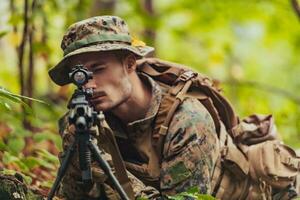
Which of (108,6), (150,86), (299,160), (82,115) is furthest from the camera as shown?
(108,6)

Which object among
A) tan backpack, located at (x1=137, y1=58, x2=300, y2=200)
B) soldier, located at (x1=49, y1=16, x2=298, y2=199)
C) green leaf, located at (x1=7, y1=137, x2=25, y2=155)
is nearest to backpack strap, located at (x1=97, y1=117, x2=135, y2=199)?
soldier, located at (x1=49, y1=16, x2=298, y2=199)

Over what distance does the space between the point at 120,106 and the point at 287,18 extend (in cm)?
741

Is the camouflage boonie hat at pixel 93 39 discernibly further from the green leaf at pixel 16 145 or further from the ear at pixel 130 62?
the green leaf at pixel 16 145

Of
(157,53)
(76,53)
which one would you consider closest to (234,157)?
(76,53)

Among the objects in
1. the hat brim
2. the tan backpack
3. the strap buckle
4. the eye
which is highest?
the hat brim

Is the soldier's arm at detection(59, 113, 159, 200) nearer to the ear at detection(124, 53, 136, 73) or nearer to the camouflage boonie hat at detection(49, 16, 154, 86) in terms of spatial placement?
the camouflage boonie hat at detection(49, 16, 154, 86)

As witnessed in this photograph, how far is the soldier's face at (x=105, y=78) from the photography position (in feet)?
15.9

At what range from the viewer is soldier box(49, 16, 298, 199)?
4.86 m

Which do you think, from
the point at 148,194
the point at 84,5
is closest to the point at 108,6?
the point at 84,5

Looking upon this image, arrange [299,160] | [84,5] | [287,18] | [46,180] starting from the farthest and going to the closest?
[287,18] → [84,5] → [46,180] → [299,160]

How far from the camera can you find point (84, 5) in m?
8.19

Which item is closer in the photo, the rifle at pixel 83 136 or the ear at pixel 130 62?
the rifle at pixel 83 136

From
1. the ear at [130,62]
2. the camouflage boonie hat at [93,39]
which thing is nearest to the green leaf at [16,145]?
the camouflage boonie hat at [93,39]

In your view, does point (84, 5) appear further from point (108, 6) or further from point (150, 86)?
point (150, 86)
